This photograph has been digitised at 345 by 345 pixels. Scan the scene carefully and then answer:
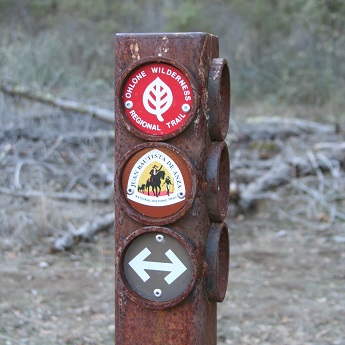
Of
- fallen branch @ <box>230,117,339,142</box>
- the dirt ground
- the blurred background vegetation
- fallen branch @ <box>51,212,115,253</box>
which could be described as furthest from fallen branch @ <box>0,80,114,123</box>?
fallen branch @ <box>51,212,115,253</box>

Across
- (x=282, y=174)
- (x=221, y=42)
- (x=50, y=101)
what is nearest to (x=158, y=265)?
(x=282, y=174)

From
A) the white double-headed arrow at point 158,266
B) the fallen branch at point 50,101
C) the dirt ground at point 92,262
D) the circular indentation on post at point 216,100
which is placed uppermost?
the circular indentation on post at point 216,100

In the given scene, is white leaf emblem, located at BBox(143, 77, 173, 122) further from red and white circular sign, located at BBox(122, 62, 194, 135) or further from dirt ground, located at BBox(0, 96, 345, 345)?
dirt ground, located at BBox(0, 96, 345, 345)

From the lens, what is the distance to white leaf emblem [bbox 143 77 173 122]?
2.24m

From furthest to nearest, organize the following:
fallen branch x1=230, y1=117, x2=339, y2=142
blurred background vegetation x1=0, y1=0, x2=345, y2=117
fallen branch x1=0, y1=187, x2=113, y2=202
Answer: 1. blurred background vegetation x1=0, y1=0, x2=345, y2=117
2. fallen branch x1=230, y1=117, x2=339, y2=142
3. fallen branch x1=0, y1=187, x2=113, y2=202

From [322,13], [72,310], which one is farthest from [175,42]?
[322,13]

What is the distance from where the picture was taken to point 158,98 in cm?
225

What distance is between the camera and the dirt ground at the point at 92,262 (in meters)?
3.96

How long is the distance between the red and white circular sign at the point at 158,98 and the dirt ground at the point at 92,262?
6.21 feet

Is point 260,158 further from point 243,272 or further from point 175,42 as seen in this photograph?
point 175,42

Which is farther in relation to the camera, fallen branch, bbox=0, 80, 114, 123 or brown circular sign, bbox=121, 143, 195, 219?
fallen branch, bbox=0, 80, 114, 123

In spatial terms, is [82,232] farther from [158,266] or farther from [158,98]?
[158,98]

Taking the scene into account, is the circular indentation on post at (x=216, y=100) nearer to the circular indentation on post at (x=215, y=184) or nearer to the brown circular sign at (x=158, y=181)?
the circular indentation on post at (x=215, y=184)

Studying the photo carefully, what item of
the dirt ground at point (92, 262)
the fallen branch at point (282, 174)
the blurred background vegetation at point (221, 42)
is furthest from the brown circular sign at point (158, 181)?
the blurred background vegetation at point (221, 42)
